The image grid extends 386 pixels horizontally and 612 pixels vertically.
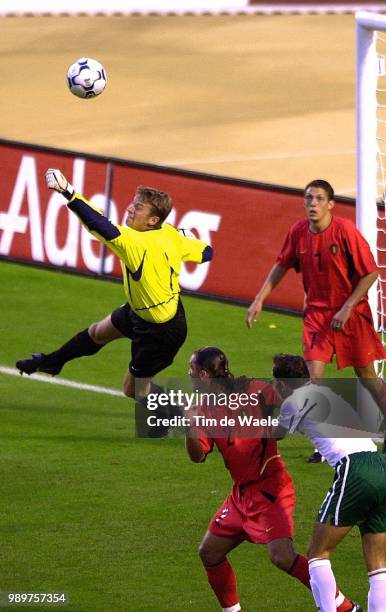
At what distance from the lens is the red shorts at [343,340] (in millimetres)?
13422

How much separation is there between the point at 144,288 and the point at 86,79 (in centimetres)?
225

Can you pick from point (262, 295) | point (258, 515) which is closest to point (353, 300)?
point (262, 295)

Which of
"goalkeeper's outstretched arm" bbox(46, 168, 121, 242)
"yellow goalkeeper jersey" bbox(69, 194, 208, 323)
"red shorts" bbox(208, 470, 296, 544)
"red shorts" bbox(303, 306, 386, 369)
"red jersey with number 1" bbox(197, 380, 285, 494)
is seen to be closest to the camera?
"red jersey with number 1" bbox(197, 380, 285, 494)

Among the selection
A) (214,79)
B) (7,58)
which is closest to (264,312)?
(214,79)

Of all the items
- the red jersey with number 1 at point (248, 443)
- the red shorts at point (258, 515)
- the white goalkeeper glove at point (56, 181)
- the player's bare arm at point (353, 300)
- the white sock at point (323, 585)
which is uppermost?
the white goalkeeper glove at point (56, 181)

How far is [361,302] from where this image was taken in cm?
1349

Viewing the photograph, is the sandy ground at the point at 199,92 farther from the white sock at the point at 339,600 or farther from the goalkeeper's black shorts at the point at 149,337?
the white sock at the point at 339,600

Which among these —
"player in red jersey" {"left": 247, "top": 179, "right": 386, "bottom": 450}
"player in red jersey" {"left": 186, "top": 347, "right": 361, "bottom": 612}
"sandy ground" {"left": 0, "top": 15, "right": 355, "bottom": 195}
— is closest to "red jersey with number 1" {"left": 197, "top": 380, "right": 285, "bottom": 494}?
"player in red jersey" {"left": 186, "top": 347, "right": 361, "bottom": 612}

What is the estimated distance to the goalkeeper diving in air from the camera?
13164mm

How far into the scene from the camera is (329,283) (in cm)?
1337

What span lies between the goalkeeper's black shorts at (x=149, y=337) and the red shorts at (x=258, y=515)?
3.47 meters

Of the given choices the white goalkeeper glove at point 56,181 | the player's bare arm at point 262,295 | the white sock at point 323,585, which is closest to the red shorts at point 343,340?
the player's bare arm at point 262,295

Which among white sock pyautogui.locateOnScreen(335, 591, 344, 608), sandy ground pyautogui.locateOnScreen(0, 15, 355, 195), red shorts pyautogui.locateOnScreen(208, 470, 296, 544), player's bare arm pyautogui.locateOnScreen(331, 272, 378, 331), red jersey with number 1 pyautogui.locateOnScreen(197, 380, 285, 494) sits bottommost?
white sock pyautogui.locateOnScreen(335, 591, 344, 608)

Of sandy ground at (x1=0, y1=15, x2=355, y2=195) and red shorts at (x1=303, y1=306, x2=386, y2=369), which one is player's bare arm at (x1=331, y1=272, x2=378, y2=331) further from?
sandy ground at (x1=0, y1=15, x2=355, y2=195)
